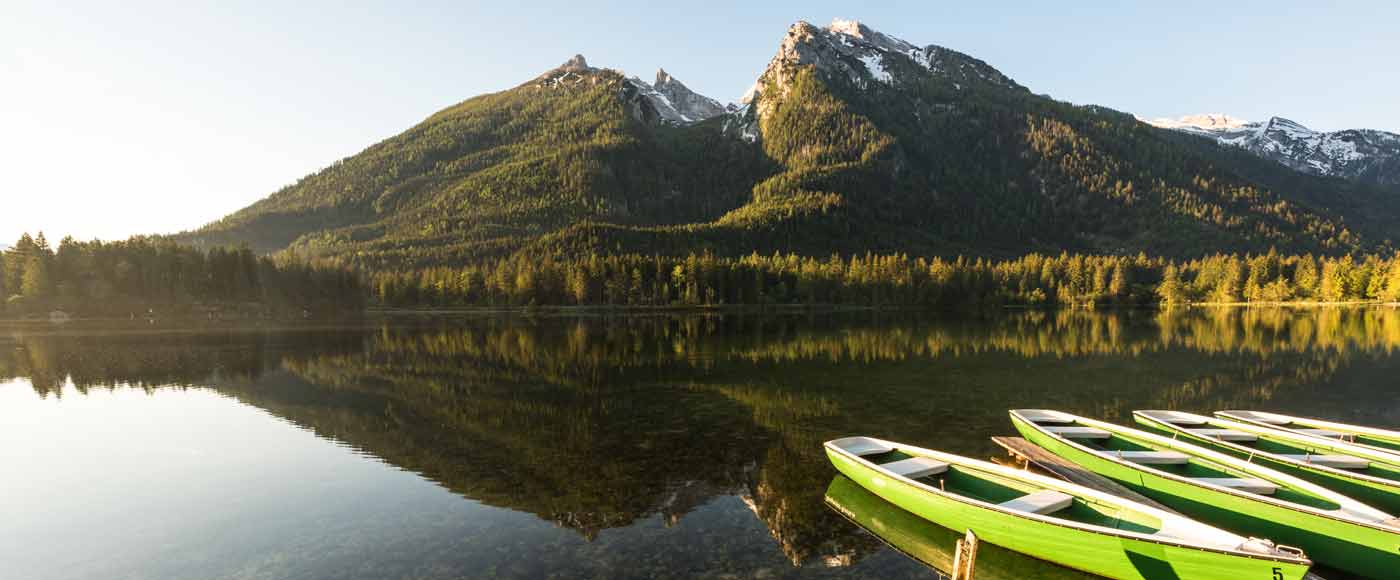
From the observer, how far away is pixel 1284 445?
25719 millimetres

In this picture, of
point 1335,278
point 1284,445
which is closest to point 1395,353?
point 1284,445

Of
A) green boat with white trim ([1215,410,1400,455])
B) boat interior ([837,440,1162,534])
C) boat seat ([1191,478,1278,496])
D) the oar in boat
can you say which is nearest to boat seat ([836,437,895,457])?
boat interior ([837,440,1162,534])

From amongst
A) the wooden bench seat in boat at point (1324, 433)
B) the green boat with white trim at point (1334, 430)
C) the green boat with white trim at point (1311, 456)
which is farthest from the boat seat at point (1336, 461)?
the wooden bench seat in boat at point (1324, 433)

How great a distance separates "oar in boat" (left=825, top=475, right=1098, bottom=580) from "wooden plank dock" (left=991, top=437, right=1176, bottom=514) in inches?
199

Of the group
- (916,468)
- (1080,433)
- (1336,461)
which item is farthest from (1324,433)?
(916,468)

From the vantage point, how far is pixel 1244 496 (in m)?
18.0

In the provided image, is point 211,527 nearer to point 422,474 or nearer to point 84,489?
point 422,474

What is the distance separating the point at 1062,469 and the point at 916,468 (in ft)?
23.2

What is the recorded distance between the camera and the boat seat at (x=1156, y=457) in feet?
73.6

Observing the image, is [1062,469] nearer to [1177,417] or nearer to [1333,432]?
[1177,417]

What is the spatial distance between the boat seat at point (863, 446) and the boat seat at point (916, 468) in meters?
1.98

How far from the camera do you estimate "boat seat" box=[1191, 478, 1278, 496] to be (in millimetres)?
18609

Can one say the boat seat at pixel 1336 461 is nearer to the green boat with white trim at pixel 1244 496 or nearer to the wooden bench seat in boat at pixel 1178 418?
the green boat with white trim at pixel 1244 496

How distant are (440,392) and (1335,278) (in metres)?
253
